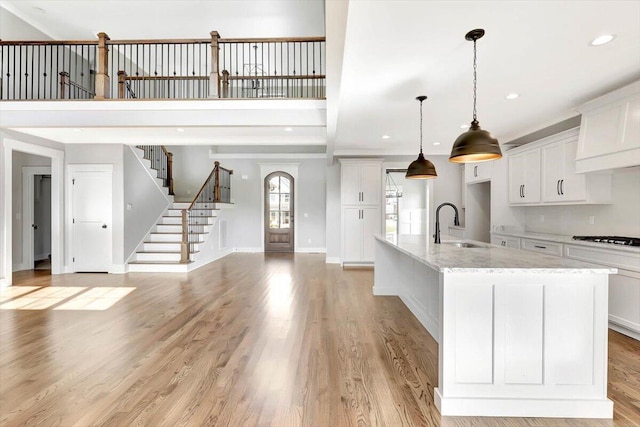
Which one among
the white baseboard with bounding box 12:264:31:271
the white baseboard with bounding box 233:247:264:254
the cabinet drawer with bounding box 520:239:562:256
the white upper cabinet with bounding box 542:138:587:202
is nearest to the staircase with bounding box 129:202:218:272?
the white baseboard with bounding box 233:247:264:254

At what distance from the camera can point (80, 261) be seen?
6.38 metres

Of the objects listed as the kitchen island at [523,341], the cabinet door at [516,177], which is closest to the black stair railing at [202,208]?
the kitchen island at [523,341]

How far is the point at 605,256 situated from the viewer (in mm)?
3299

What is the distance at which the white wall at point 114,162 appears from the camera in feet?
20.8

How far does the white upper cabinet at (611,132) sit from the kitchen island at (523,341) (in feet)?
7.17

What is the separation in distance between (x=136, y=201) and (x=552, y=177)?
7.65 m

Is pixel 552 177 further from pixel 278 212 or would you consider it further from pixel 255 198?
pixel 255 198

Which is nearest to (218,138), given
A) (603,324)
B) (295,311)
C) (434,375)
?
(295,311)

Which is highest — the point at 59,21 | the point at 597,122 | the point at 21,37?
the point at 59,21

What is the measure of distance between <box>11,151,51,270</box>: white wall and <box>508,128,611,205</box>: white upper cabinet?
962cm

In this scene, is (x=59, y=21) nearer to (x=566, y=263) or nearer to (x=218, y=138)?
(x=218, y=138)

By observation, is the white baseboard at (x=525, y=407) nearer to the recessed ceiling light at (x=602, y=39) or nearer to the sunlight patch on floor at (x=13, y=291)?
the recessed ceiling light at (x=602, y=39)

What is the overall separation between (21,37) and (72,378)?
6.85 meters

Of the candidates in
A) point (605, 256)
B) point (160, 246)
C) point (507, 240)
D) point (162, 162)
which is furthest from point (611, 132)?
point (162, 162)
